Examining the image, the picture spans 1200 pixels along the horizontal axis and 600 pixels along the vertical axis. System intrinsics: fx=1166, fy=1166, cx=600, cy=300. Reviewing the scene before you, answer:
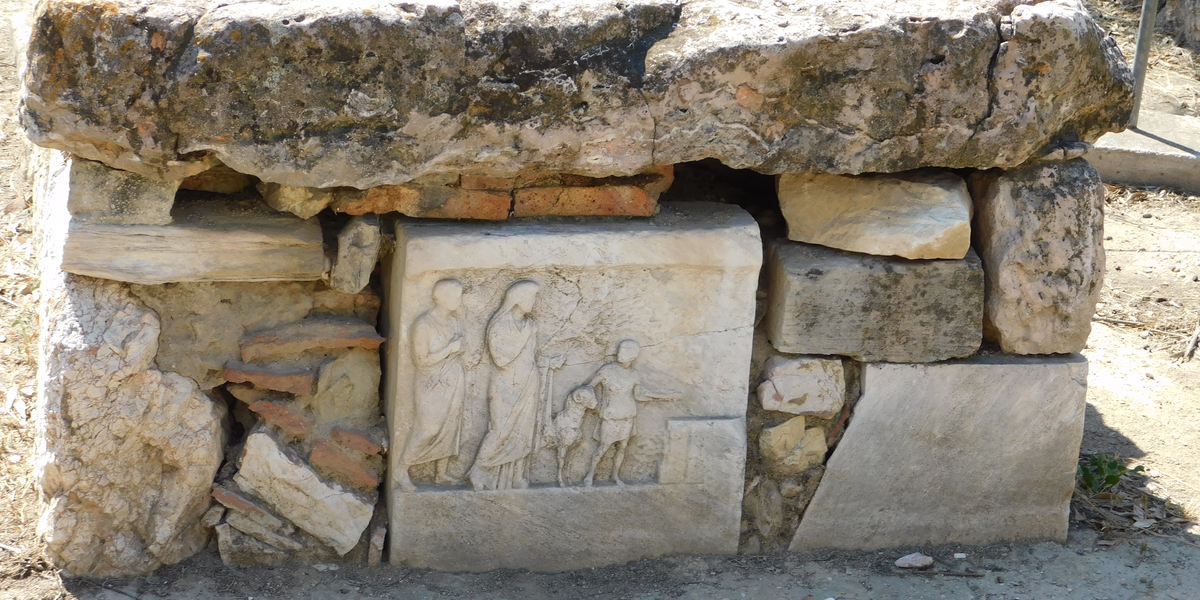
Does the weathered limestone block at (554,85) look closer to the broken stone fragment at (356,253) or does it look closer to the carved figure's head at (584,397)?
the broken stone fragment at (356,253)

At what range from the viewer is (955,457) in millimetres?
3236

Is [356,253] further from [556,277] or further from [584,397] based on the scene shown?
[584,397]

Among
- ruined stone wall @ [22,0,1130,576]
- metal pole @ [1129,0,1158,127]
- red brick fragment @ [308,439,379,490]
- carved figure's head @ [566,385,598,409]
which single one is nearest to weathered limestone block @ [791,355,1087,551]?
ruined stone wall @ [22,0,1130,576]

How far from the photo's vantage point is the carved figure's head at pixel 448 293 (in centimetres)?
280

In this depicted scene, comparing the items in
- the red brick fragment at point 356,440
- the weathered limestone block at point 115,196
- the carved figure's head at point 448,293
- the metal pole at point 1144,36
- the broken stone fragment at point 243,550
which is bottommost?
the broken stone fragment at point 243,550

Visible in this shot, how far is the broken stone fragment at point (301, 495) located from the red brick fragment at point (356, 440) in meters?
0.11

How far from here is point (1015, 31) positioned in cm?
282

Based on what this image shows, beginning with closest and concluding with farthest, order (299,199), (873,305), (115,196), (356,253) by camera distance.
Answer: (115,196) < (299,199) < (356,253) < (873,305)

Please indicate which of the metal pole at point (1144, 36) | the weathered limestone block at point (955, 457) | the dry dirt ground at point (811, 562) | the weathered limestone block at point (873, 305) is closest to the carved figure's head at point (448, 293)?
the dry dirt ground at point (811, 562)

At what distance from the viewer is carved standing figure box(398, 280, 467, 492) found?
9.27 ft

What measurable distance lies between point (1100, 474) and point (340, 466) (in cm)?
232

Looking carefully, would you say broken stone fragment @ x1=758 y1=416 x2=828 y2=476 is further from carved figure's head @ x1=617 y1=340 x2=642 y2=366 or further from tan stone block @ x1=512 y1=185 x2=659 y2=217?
tan stone block @ x1=512 y1=185 x2=659 y2=217

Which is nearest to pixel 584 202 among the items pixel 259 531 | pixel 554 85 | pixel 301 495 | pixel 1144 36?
pixel 554 85

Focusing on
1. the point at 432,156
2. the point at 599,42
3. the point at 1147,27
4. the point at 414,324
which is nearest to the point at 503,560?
the point at 414,324
